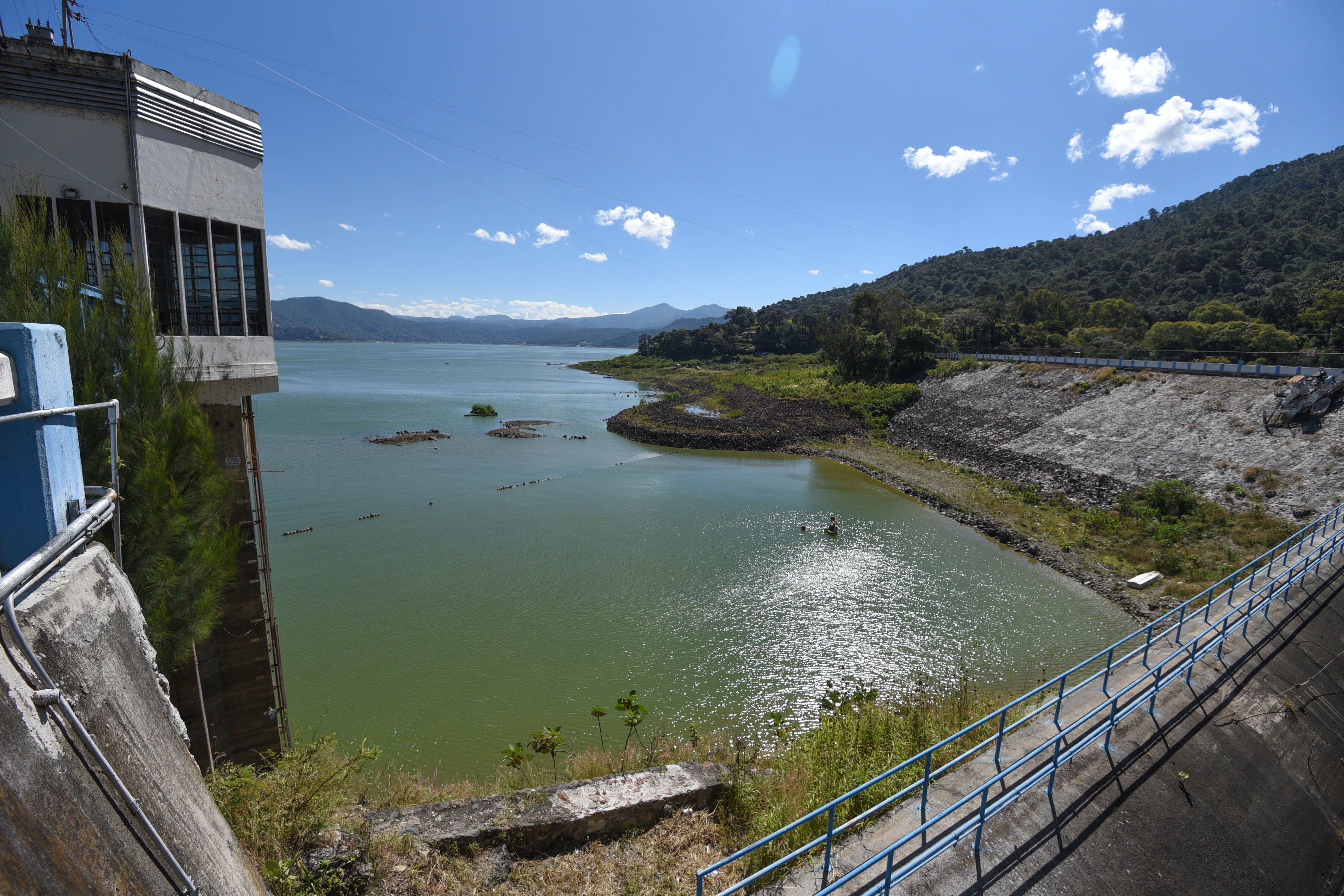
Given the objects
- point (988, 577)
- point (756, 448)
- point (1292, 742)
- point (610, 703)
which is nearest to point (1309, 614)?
point (1292, 742)

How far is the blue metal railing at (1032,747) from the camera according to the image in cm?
436

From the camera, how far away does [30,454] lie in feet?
Answer: 8.30

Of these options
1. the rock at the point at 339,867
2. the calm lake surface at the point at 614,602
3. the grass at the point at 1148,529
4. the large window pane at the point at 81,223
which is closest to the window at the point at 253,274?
the large window pane at the point at 81,223

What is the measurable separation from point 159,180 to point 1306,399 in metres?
28.4

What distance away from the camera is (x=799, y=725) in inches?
383

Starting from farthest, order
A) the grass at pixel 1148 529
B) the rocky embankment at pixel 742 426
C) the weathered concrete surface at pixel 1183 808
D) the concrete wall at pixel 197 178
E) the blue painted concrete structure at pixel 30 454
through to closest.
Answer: the rocky embankment at pixel 742 426
the grass at pixel 1148 529
the concrete wall at pixel 197 178
the weathered concrete surface at pixel 1183 808
the blue painted concrete structure at pixel 30 454

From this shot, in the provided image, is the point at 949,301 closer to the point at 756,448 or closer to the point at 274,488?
the point at 756,448

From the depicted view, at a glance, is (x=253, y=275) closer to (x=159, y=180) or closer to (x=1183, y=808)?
(x=159, y=180)

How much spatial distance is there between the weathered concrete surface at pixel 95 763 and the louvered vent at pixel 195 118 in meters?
6.02

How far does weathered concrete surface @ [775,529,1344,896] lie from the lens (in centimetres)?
484

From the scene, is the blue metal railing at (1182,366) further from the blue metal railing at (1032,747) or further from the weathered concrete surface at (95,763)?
the weathered concrete surface at (95,763)

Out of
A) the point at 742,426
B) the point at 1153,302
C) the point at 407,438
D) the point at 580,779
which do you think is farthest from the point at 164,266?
the point at 1153,302

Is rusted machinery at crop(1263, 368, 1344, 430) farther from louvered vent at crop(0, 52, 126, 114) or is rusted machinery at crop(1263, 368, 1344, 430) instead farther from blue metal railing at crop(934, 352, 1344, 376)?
louvered vent at crop(0, 52, 126, 114)

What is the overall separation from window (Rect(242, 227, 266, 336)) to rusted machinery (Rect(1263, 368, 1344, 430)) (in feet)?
89.5
